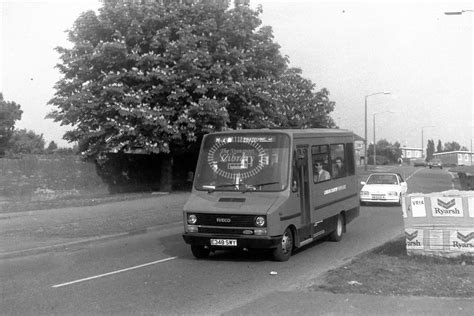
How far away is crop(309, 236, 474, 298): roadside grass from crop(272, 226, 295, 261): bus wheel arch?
1.34 metres

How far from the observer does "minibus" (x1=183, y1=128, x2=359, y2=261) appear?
31.4 ft

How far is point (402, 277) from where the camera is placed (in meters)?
7.66

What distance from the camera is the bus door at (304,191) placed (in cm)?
1060

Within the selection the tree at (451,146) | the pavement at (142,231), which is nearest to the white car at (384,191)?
the pavement at (142,231)

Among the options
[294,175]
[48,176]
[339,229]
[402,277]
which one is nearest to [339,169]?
[339,229]

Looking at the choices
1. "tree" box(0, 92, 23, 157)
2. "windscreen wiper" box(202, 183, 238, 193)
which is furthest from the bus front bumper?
"tree" box(0, 92, 23, 157)

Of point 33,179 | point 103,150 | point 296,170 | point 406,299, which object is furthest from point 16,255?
point 103,150

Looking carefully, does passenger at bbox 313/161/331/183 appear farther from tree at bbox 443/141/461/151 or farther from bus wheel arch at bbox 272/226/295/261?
Result: tree at bbox 443/141/461/151

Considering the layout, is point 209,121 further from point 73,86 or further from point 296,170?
point 296,170

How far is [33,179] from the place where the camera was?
22.7 m

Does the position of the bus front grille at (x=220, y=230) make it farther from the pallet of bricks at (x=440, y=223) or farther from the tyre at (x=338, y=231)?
the tyre at (x=338, y=231)

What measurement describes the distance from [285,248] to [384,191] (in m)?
13.1

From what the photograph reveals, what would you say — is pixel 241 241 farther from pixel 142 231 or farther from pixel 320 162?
pixel 142 231

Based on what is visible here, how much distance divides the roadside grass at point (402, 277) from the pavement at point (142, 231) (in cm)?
26
